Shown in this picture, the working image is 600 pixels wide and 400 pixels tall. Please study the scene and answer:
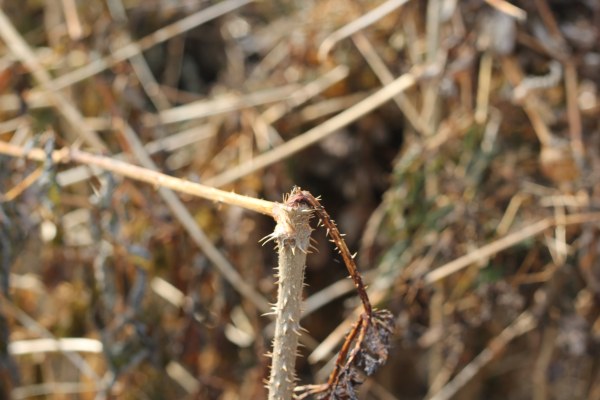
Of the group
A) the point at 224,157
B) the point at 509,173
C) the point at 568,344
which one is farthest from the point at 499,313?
the point at 224,157

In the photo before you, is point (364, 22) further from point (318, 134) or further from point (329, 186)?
point (329, 186)

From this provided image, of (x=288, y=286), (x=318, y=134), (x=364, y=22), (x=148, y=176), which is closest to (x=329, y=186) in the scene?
(x=318, y=134)

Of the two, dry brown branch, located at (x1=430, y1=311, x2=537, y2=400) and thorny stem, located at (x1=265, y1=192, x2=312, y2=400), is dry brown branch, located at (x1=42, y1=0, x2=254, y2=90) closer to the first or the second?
dry brown branch, located at (x1=430, y1=311, x2=537, y2=400)

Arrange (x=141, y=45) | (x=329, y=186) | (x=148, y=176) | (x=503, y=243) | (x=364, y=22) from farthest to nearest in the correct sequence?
(x=329, y=186) → (x=141, y=45) → (x=364, y=22) → (x=503, y=243) → (x=148, y=176)

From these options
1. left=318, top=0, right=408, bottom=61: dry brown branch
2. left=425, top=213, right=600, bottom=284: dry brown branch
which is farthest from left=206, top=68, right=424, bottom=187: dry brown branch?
left=425, top=213, right=600, bottom=284: dry brown branch

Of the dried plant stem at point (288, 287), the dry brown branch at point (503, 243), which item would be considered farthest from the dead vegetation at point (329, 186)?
the dried plant stem at point (288, 287)

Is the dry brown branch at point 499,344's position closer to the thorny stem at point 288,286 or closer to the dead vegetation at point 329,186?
the dead vegetation at point 329,186
